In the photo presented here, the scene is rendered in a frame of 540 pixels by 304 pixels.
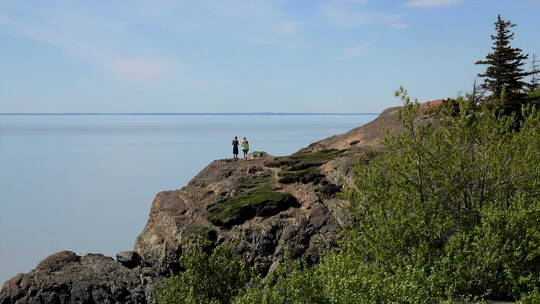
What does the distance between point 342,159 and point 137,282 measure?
22.9 m

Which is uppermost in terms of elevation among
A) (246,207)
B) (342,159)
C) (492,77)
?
(492,77)

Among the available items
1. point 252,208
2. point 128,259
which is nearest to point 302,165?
point 252,208

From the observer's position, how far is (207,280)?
88.2 feet

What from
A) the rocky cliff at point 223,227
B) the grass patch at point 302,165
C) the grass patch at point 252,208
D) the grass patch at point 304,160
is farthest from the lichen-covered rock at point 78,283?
the grass patch at point 304,160

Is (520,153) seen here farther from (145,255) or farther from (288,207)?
(145,255)

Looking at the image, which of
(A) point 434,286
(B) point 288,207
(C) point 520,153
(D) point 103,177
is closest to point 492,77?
(B) point 288,207

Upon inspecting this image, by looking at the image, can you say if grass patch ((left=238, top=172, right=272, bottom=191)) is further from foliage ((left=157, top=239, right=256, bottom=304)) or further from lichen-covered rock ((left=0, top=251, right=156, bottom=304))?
foliage ((left=157, top=239, right=256, bottom=304))

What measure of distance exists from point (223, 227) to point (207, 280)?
2489 cm

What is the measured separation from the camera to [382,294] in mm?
20516

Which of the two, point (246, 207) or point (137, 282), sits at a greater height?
point (246, 207)

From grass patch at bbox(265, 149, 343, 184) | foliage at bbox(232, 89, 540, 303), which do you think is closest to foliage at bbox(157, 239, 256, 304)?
foliage at bbox(232, 89, 540, 303)

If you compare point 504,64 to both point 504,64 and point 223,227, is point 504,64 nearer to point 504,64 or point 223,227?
point 504,64

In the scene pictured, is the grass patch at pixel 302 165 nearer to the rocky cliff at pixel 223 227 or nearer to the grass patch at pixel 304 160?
the grass patch at pixel 304 160

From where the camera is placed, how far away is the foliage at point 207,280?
26.6m
